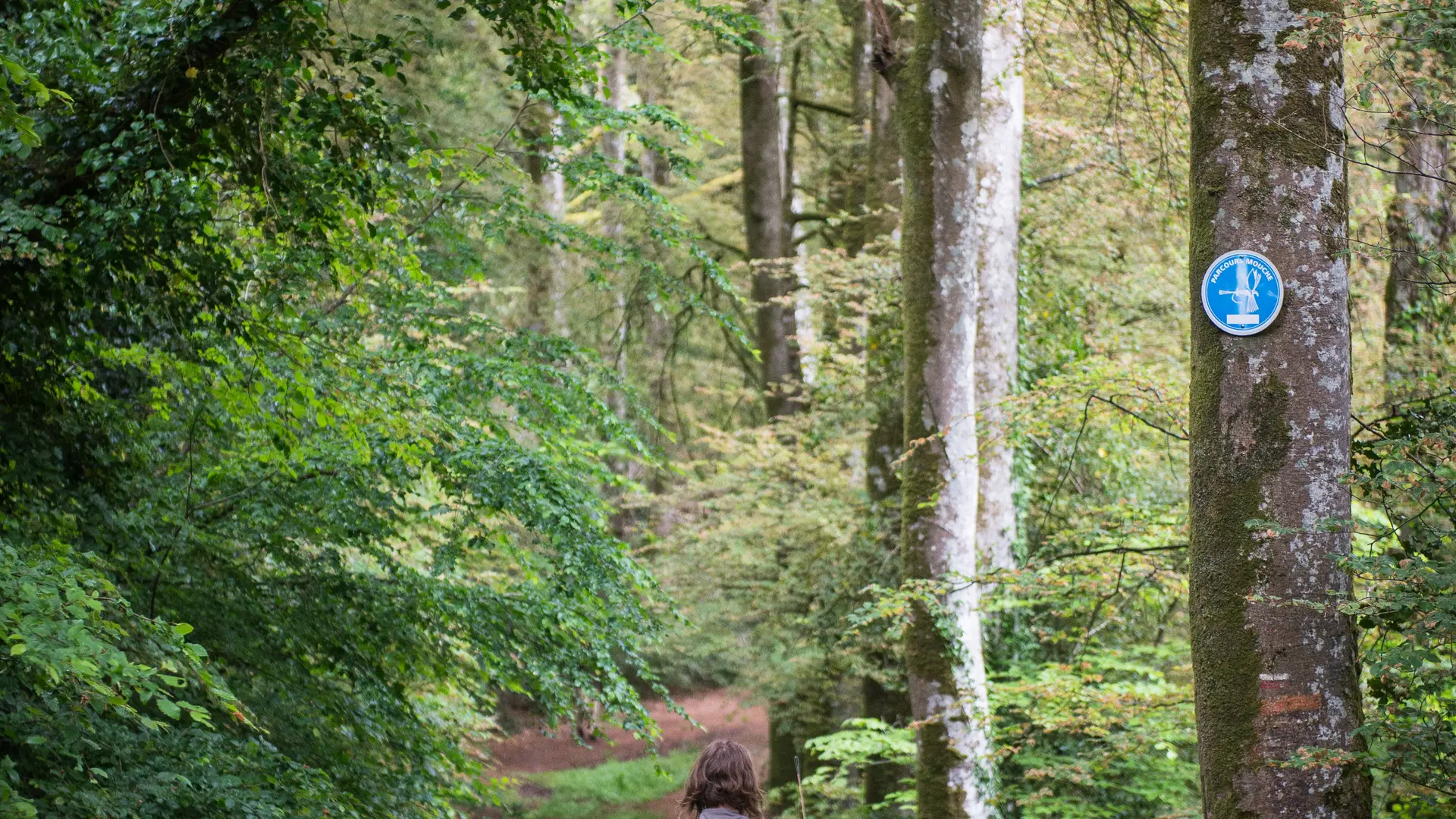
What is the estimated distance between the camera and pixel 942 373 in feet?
22.0

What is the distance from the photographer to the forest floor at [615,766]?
18.1m

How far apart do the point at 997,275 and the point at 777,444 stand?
→ 3.78 m

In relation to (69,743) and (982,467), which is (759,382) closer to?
(982,467)

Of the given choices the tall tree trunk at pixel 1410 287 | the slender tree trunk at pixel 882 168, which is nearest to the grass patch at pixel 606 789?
the slender tree trunk at pixel 882 168

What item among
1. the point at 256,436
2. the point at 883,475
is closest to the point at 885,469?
the point at 883,475

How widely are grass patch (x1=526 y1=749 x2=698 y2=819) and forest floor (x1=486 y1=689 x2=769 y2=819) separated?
0.04 ft

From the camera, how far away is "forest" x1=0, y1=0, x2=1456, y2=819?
3182 mm

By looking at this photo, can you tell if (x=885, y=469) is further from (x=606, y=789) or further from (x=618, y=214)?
(x=606, y=789)

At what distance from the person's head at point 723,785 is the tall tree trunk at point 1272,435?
128 centimetres

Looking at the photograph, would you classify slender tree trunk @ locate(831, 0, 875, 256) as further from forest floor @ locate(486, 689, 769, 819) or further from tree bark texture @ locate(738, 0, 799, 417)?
forest floor @ locate(486, 689, 769, 819)

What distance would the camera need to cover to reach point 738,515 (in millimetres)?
12797

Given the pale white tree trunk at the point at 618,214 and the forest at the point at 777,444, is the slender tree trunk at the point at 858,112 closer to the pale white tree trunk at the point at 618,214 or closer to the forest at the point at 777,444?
the forest at the point at 777,444

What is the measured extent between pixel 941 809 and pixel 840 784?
5151 millimetres

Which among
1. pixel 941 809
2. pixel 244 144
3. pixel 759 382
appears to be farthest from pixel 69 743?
pixel 759 382
